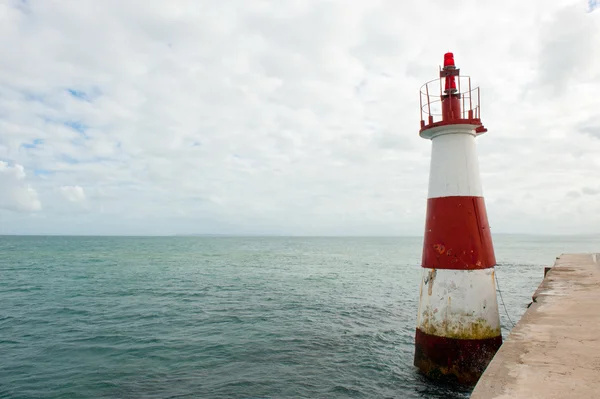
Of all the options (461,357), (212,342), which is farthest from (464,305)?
(212,342)

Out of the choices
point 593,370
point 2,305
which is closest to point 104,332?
point 2,305

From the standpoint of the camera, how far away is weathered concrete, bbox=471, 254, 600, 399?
4.80 meters

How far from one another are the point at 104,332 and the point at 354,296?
13939 mm

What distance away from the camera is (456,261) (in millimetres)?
8953

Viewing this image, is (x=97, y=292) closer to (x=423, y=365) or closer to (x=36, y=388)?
(x=36, y=388)

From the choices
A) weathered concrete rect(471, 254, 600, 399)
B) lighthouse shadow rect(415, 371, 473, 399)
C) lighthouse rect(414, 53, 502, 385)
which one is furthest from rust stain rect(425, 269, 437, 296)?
lighthouse shadow rect(415, 371, 473, 399)

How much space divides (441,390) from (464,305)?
84.5 inches

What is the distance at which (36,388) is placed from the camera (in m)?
10.0

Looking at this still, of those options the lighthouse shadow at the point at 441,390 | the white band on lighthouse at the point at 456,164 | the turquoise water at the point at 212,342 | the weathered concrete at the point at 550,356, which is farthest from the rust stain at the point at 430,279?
the turquoise water at the point at 212,342

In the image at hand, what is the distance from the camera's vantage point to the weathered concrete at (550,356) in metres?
4.80

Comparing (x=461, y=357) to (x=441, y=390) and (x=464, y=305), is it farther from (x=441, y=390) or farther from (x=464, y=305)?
(x=464, y=305)

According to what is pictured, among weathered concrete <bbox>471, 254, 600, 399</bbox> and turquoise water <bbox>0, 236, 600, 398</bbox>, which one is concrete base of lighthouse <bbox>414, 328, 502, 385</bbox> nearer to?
turquoise water <bbox>0, 236, 600, 398</bbox>

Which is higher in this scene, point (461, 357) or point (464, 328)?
point (464, 328)

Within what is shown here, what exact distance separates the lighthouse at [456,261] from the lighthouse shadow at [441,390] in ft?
0.56
